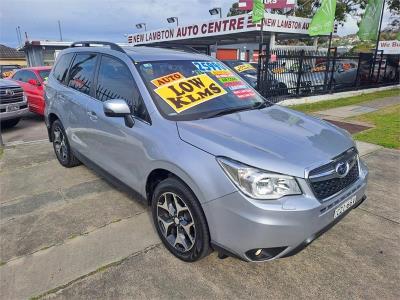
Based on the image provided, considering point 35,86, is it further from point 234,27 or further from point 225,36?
point 225,36

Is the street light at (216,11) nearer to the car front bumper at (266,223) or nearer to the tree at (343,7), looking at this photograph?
the tree at (343,7)

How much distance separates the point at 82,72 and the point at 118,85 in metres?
1.12

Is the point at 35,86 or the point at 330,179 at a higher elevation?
the point at 330,179

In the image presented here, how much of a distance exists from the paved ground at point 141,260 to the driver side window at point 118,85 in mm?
1287

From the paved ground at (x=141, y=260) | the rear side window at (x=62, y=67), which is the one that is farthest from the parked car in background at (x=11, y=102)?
the paved ground at (x=141, y=260)

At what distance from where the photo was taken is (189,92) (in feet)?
10.8

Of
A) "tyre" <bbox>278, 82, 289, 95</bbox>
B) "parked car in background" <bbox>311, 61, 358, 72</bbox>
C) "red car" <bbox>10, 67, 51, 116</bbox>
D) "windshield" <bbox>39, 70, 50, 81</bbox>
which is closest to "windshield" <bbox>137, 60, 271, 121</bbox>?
"red car" <bbox>10, 67, 51, 116</bbox>

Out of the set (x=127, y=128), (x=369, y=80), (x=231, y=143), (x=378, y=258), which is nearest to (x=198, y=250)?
(x=231, y=143)

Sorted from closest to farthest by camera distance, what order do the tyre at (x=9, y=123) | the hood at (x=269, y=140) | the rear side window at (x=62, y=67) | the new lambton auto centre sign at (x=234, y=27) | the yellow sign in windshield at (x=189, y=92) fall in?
1. the hood at (x=269, y=140)
2. the yellow sign in windshield at (x=189, y=92)
3. the rear side window at (x=62, y=67)
4. the tyre at (x=9, y=123)
5. the new lambton auto centre sign at (x=234, y=27)

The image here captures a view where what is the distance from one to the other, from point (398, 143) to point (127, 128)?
5816 millimetres

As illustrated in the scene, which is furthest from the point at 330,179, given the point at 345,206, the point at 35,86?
the point at 35,86

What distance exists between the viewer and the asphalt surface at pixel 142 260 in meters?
2.59

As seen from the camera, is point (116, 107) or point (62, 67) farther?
point (62, 67)

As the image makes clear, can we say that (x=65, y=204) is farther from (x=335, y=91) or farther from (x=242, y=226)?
(x=335, y=91)
